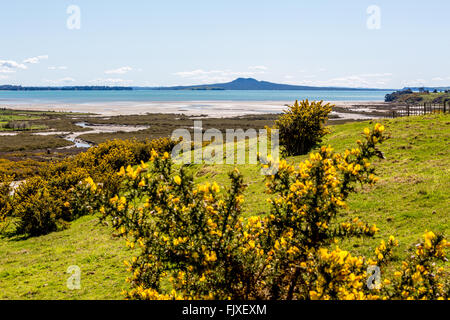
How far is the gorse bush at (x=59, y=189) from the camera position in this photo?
19.9 metres

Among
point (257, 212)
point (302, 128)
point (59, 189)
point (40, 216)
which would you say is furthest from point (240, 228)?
point (59, 189)

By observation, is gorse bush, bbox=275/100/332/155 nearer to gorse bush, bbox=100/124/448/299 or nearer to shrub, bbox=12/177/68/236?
shrub, bbox=12/177/68/236

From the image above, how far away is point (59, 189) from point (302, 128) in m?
17.7

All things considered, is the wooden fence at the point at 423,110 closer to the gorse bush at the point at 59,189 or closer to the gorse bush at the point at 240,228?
the gorse bush at the point at 59,189

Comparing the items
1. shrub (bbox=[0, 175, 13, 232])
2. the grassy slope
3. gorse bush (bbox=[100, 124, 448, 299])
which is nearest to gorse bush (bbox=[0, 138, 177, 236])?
shrub (bbox=[0, 175, 13, 232])

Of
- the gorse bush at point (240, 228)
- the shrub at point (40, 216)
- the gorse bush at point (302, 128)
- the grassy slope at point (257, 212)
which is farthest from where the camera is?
→ the gorse bush at point (302, 128)

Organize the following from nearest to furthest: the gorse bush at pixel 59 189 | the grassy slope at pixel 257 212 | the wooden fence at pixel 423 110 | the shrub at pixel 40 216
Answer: the grassy slope at pixel 257 212 → the shrub at pixel 40 216 → the gorse bush at pixel 59 189 → the wooden fence at pixel 423 110

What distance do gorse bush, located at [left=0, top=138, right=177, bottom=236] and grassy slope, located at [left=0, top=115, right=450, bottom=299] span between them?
128cm

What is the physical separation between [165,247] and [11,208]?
21.3 meters

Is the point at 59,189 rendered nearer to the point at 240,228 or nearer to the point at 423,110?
the point at 240,228

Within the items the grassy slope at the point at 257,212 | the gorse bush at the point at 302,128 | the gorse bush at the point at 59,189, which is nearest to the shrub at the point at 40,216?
the gorse bush at the point at 59,189

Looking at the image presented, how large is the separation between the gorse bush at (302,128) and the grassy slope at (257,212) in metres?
4.96
